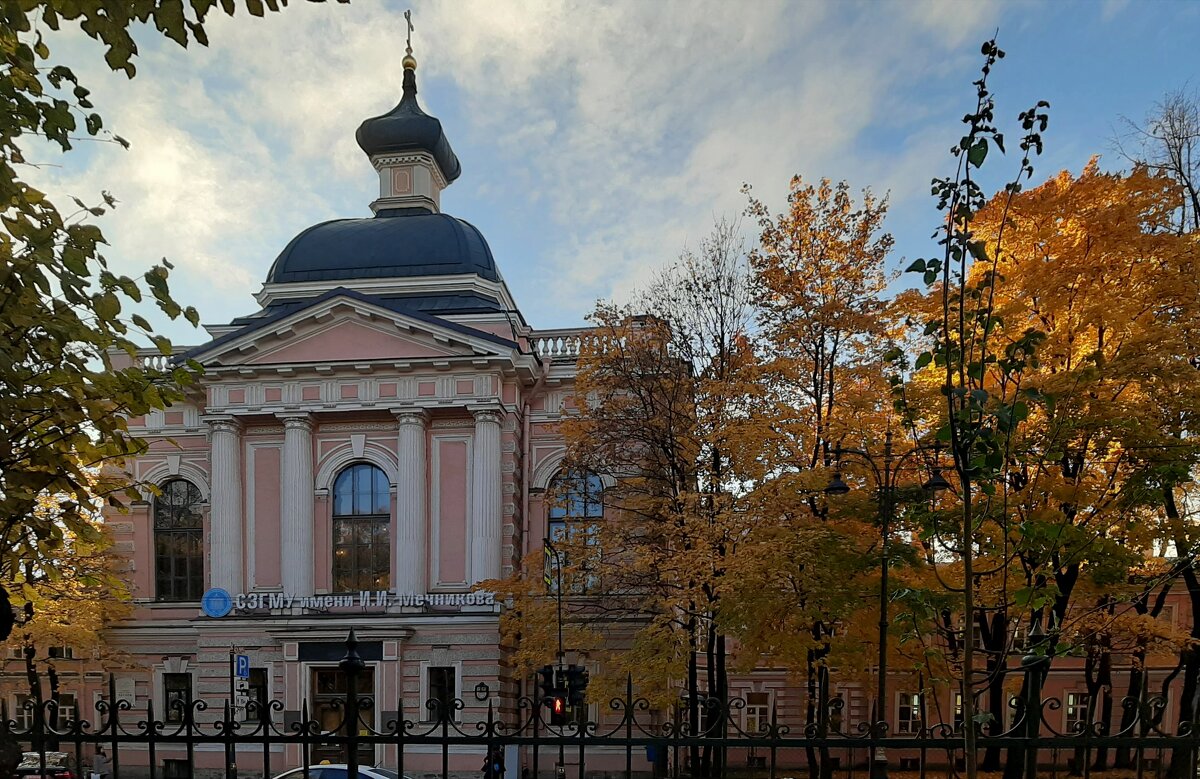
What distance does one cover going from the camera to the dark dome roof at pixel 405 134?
31.6 m

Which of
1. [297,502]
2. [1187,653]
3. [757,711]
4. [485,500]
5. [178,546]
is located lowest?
[757,711]

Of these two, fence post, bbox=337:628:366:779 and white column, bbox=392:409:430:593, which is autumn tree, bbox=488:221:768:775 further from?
fence post, bbox=337:628:366:779

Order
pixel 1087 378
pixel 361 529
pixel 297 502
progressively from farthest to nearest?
pixel 361 529
pixel 297 502
pixel 1087 378

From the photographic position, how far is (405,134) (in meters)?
31.5

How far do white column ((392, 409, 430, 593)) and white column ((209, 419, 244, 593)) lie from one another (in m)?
4.72

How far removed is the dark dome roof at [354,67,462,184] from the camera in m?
31.6

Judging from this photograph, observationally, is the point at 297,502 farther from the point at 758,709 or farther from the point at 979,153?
the point at 979,153

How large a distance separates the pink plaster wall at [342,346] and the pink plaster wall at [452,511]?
325cm

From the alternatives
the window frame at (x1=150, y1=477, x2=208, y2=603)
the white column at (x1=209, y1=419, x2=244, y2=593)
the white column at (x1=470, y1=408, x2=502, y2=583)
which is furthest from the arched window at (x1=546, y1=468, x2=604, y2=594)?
the window frame at (x1=150, y1=477, x2=208, y2=603)

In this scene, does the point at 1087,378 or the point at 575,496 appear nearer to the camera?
the point at 1087,378

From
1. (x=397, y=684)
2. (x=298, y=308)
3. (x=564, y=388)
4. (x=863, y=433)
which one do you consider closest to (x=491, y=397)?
(x=564, y=388)

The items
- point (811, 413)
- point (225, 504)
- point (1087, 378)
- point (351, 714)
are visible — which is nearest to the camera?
point (351, 714)

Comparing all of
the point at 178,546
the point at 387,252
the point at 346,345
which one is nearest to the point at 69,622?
the point at 178,546

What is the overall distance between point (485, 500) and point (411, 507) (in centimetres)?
212
